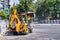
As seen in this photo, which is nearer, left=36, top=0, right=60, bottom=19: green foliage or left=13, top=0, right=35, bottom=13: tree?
left=13, top=0, right=35, bottom=13: tree

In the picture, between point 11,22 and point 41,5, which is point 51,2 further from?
point 11,22

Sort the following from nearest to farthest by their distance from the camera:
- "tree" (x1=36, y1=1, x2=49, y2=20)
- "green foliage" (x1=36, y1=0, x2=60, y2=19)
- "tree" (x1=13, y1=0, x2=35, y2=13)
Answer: "tree" (x1=13, y1=0, x2=35, y2=13)
"green foliage" (x1=36, y1=0, x2=60, y2=19)
"tree" (x1=36, y1=1, x2=49, y2=20)

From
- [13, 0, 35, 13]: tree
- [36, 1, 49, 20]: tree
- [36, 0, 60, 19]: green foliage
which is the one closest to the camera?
[13, 0, 35, 13]: tree

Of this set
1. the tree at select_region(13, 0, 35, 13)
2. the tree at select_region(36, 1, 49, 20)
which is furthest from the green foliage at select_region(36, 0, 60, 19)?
the tree at select_region(13, 0, 35, 13)

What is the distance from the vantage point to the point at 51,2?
368ft

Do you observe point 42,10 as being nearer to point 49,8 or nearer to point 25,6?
point 49,8

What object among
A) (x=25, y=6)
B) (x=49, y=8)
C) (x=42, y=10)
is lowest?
(x=42, y=10)

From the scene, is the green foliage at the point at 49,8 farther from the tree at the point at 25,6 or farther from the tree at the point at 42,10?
the tree at the point at 25,6

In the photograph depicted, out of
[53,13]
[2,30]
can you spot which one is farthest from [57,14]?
[2,30]

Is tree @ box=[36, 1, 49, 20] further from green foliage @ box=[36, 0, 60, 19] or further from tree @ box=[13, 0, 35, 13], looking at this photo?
tree @ box=[13, 0, 35, 13]

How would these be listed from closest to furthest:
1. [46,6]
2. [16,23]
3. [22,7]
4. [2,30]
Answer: [16,23] < [2,30] < [22,7] < [46,6]

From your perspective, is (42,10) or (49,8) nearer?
(49,8)

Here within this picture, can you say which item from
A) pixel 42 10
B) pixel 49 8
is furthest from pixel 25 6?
pixel 42 10

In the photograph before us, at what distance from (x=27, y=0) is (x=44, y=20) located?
35.9 m
